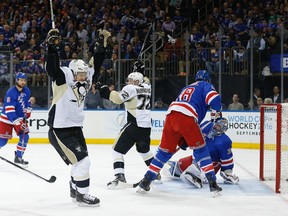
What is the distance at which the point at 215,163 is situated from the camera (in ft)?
22.4

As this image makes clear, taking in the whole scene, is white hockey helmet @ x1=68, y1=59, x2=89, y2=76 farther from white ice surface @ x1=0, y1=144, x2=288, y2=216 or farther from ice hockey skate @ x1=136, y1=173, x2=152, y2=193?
ice hockey skate @ x1=136, y1=173, x2=152, y2=193

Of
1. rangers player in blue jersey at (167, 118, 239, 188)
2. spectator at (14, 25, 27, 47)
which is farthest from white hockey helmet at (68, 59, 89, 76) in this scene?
spectator at (14, 25, 27, 47)

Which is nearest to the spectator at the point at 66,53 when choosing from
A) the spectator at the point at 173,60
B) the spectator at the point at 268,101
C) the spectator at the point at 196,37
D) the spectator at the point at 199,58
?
the spectator at the point at 173,60

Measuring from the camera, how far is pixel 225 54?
38.6 feet

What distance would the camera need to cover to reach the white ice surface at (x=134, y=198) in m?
5.15

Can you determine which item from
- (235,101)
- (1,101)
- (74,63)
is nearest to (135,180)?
(74,63)

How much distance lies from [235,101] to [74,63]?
21.4 feet

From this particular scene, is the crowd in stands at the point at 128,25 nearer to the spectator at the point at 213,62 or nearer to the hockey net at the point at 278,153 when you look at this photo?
the spectator at the point at 213,62

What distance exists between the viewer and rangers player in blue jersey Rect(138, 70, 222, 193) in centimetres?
588

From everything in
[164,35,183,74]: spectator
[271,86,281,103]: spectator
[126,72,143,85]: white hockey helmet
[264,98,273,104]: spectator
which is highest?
[164,35,183,74]: spectator

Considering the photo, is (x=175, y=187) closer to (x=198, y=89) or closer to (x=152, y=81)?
(x=198, y=89)

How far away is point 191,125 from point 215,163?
1105 millimetres

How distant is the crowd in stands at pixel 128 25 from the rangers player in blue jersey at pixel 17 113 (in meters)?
4.07

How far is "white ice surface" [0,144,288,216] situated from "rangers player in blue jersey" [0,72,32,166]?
0.41 meters
